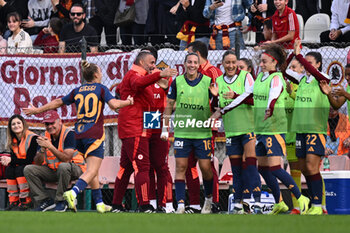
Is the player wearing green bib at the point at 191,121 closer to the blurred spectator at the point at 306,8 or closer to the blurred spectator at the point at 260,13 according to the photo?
the blurred spectator at the point at 260,13

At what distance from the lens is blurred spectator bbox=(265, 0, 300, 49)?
12633 millimetres

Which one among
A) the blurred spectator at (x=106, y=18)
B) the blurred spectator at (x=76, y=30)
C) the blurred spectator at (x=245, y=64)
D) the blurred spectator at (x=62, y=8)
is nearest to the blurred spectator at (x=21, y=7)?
the blurred spectator at (x=62, y=8)

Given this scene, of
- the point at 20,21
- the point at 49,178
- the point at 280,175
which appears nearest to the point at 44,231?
the point at 280,175

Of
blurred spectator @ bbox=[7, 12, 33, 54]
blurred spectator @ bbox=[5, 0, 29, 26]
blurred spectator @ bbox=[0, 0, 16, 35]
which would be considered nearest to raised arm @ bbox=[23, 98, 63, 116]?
blurred spectator @ bbox=[7, 12, 33, 54]

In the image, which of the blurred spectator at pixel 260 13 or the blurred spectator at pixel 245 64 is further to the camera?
the blurred spectator at pixel 260 13

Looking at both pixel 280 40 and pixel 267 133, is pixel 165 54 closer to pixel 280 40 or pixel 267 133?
pixel 280 40

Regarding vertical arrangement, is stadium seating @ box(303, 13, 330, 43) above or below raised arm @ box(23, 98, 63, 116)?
above

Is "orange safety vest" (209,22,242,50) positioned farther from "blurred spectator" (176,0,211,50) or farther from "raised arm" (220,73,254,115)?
"raised arm" (220,73,254,115)

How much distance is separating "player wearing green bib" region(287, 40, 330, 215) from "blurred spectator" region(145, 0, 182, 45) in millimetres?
4836

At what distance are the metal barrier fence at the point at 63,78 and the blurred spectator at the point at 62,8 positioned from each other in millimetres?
2651

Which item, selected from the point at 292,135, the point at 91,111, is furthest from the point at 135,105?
the point at 292,135

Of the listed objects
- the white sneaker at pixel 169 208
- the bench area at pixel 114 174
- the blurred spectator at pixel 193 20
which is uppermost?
the blurred spectator at pixel 193 20

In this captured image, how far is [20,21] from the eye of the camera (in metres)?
15.6

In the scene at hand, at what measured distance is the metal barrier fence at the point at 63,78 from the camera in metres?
12.7
